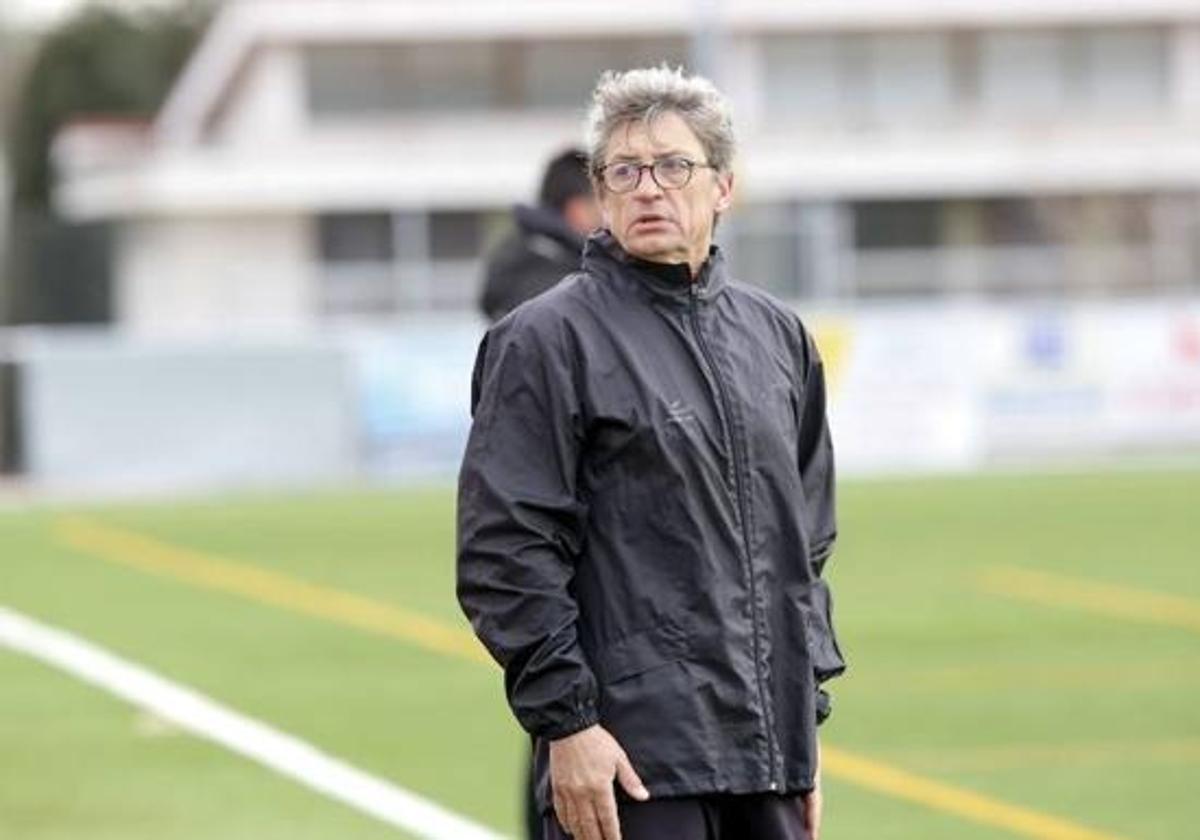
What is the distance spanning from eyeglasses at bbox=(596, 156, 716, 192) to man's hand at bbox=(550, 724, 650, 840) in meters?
0.92

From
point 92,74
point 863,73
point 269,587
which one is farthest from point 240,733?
point 92,74

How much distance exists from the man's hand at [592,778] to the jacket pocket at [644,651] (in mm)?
114

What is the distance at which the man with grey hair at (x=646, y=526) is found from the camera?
593 cm

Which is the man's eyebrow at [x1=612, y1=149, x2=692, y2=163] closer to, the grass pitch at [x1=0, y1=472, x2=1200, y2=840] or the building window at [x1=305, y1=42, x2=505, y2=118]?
the grass pitch at [x1=0, y1=472, x2=1200, y2=840]

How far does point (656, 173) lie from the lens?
6051 millimetres

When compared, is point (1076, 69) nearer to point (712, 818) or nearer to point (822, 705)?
point (822, 705)

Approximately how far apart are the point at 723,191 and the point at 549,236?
10.1 feet

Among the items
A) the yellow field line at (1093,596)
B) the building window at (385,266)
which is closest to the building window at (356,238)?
the building window at (385,266)

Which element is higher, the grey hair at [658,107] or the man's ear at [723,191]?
the grey hair at [658,107]

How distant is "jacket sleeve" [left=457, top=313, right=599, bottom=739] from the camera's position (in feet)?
19.3

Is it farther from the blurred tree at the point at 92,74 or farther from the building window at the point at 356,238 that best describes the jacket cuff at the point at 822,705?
the blurred tree at the point at 92,74

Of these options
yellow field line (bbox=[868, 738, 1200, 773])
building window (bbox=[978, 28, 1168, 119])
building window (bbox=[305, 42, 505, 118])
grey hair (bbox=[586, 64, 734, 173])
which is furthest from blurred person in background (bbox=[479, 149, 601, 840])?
building window (bbox=[978, 28, 1168, 119])

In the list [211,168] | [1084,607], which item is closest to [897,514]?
[1084,607]

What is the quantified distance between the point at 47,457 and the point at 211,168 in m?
24.9
